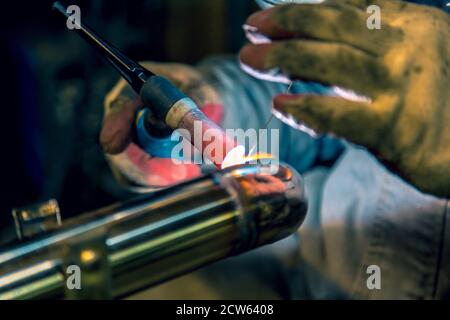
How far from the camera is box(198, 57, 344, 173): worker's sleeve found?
110 centimetres

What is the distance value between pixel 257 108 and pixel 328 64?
24.0 inches

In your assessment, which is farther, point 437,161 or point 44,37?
point 44,37

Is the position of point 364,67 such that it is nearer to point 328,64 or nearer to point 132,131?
point 328,64

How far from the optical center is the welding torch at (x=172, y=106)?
A: 49cm

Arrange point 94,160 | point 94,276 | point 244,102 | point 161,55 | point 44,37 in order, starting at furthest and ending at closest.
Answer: point 161,55, point 94,160, point 44,37, point 244,102, point 94,276

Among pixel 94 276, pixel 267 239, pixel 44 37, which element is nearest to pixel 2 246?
pixel 94 276

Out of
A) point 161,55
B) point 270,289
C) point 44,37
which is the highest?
point 44,37

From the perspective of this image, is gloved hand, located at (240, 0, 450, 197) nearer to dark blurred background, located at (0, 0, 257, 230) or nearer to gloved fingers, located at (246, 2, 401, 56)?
gloved fingers, located at (246, 2, 401, 56)

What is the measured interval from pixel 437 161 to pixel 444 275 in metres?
0.40

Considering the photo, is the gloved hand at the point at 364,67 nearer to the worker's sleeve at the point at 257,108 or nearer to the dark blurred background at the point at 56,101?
the worker's sleeve at the point at 257,108

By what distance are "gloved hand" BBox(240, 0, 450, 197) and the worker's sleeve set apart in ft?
1.61

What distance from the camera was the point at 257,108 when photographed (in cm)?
116

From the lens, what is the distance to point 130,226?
35 centimetres

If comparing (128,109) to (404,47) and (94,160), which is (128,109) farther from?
(94,160)
